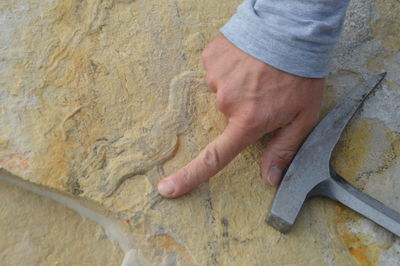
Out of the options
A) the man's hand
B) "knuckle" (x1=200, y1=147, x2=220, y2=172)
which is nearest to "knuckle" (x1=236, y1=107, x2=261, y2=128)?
the man's hand

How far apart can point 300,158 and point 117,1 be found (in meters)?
0.83

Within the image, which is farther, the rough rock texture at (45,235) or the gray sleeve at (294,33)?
the rough rock texture at (45,235)

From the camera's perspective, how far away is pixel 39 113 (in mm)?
1303

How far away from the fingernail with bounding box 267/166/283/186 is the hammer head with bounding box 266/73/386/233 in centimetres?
3

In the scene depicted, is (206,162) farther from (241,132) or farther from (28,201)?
(28,201)

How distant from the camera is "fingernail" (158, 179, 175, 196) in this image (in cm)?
122

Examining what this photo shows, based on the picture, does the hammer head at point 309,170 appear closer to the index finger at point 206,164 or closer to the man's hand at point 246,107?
the man's hand at point 246,107

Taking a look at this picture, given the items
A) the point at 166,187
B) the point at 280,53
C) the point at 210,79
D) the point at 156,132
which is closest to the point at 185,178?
the point at 166,187

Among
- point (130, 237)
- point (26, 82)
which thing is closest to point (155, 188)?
point (130, 237)

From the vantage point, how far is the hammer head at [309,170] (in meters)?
1.21

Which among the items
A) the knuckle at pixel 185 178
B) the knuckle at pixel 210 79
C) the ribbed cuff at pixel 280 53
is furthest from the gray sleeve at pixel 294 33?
the knuckle at pixel 185 178

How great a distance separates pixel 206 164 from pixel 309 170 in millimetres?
306

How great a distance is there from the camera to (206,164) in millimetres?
1213

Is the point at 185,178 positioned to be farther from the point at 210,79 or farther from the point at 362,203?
the point at 362,203
